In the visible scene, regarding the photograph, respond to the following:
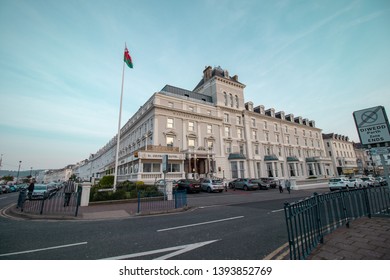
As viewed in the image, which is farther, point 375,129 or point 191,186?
point 191,186

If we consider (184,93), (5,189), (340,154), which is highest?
(184,93)

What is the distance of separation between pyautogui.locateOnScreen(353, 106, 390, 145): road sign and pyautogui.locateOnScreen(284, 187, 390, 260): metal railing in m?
1.97

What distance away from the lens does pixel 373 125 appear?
4965 millimetres

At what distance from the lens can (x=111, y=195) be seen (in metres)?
13.7

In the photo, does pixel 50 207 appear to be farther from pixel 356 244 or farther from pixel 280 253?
pixel 356 244

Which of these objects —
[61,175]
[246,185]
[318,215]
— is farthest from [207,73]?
[61,175]

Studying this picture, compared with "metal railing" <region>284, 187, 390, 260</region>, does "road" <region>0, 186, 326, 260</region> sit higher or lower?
lower

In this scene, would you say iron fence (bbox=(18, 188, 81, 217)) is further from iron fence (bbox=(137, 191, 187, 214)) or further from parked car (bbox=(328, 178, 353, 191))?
parked car (bbox=(328, 178, 353, 191))

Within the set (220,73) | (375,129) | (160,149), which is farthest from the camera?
(220,73)

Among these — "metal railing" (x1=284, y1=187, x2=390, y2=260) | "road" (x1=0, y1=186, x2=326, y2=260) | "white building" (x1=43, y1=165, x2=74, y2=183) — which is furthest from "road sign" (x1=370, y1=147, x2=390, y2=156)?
"white building" (x1=43, y1=165, x2=74, y2=183)

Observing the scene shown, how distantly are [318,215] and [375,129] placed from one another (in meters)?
3.03

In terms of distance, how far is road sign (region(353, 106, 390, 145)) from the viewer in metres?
4.77
